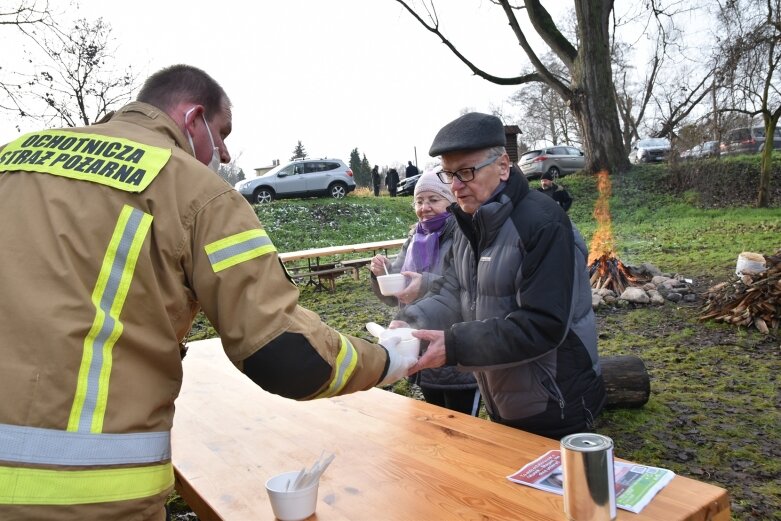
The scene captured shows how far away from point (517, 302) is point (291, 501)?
112 cm

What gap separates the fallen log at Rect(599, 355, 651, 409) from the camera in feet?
14.2

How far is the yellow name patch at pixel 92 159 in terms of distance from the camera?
56.5 inches

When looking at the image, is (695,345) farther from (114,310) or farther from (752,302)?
(114,310)

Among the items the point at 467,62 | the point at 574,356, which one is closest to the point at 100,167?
the point at 574,356

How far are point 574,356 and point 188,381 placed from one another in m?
2.20

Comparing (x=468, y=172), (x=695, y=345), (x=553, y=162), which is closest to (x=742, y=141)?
(x=553, y=162)

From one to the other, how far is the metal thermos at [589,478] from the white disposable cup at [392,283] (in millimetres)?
1766

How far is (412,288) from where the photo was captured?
323cm

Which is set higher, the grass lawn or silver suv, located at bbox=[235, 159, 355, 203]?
silver suv, located at bbox=[235, 159, 355, 203]

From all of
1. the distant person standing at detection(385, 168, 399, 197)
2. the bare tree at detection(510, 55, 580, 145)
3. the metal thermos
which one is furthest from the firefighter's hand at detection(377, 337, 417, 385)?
the bare tree at detection(510, 55, 580, 145)

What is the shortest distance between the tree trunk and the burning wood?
10.8m

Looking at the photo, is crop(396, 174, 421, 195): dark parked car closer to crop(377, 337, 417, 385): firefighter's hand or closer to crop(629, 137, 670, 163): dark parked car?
crop(629, 137, 670, 163): dark parked car

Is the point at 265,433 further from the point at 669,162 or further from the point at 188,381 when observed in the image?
the point at 669,162

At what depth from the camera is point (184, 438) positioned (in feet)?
8.33
